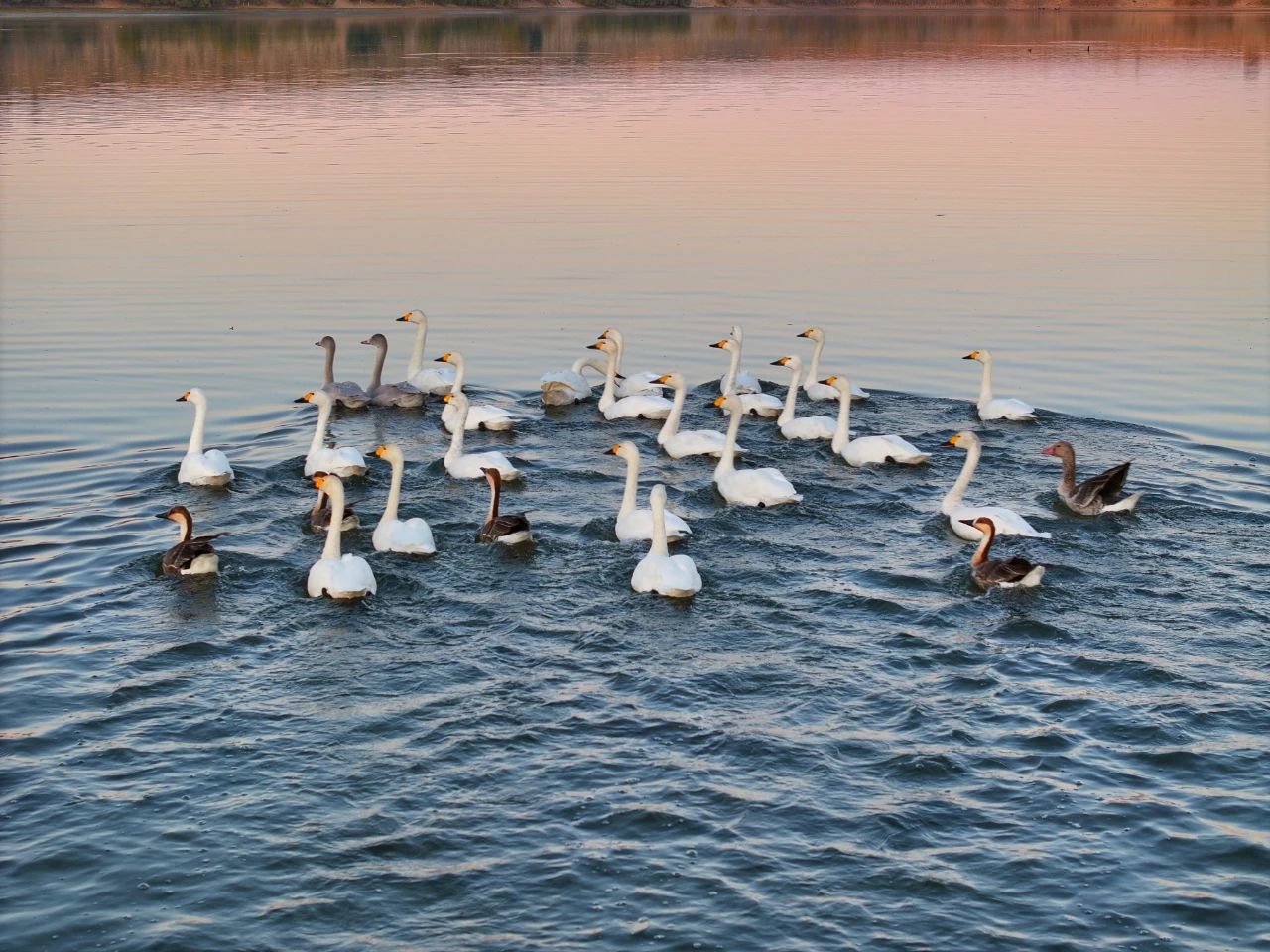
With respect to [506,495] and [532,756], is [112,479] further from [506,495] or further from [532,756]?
[532,756]

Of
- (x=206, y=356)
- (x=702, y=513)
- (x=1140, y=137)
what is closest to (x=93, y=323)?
(x=206, y=356)

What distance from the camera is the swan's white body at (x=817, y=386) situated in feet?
61.6

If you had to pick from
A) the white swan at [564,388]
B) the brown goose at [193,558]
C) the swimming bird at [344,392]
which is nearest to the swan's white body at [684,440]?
the white swan at [564,388]

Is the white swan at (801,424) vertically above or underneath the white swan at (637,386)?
underneath

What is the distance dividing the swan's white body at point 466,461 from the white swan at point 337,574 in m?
2.47

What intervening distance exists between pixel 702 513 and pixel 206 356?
8667mm

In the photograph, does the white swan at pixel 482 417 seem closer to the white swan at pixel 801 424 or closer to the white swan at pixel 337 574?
the white swan at pixel 801 424

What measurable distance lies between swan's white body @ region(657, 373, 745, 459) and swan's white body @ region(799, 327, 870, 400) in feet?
6.45

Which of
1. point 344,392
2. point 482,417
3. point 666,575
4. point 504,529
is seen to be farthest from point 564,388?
point 666,575

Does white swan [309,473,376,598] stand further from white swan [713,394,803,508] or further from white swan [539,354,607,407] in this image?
white swan [539,354,607,407]

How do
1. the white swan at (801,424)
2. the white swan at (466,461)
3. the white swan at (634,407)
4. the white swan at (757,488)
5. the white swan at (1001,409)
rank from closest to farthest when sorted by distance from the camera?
1. the white swan at (757,488)
2. the white swan at (466,461)
3. the white swan at (801,424)
4. the white swan at (1001,409)
5. the white swan at (634,407)

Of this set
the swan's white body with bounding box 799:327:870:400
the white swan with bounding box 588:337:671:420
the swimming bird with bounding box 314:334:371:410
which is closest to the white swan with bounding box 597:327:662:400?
the white swan with bounding box 588:337:671:420

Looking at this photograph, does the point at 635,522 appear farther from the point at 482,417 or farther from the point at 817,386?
the point at 817,386

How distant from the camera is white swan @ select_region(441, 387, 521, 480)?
15922 mm
